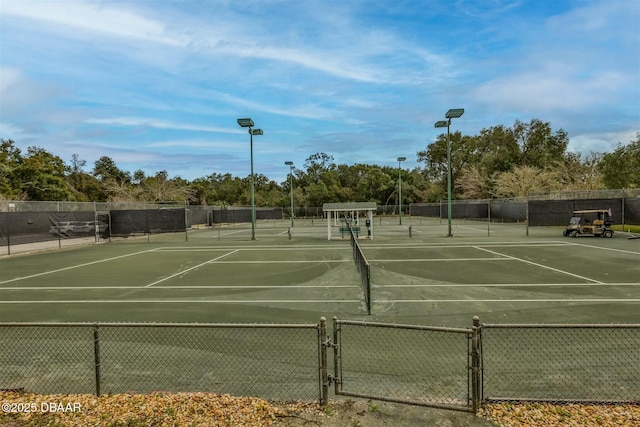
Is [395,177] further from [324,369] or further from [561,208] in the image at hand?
[324,369]

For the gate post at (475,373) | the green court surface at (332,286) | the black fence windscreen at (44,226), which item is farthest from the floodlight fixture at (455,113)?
the black fence windscreen at (44,226)

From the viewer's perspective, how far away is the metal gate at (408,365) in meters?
4.10

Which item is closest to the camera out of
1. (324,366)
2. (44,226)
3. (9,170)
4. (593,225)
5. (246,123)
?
(324,366)

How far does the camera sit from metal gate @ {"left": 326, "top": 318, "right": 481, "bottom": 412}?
410cm

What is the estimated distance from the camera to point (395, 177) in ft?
255

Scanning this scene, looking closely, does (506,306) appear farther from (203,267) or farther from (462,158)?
(462,158)

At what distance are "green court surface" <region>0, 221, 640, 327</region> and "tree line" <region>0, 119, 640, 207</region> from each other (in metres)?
25.4

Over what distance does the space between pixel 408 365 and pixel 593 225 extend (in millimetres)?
24170

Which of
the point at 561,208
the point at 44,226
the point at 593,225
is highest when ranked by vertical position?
the point at 561,208

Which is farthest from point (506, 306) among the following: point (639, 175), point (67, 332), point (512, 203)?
point (512, 203)

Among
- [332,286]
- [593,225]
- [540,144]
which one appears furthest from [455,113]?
[540,144]

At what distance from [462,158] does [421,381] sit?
76.8 meters

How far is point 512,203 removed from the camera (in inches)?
1606

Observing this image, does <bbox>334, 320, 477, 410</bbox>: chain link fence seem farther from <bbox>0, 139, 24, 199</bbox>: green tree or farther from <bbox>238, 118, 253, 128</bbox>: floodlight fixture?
<bbox>0, 139, 24, 199</bbox>: green tree
